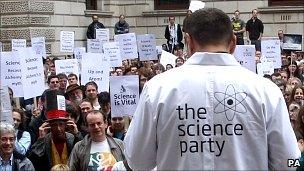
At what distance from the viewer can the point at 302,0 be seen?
27.7 m

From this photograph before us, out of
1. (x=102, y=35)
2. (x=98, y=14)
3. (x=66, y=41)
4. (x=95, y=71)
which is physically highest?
(x=98, y=14)

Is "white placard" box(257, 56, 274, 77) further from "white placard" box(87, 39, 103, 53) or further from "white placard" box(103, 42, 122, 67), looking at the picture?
"white placard" box(87, 39, 103, 53)

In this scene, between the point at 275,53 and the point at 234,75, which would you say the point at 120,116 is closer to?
the point at 234,75

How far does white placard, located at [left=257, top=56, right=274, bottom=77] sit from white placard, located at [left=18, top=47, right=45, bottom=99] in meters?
4.78

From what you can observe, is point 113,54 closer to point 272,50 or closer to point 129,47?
point 129,47

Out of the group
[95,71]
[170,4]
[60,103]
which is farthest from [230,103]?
[170,4]

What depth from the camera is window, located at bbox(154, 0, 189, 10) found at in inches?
1130

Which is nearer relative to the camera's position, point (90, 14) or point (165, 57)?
point (165, 57)

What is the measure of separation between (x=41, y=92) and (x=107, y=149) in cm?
433

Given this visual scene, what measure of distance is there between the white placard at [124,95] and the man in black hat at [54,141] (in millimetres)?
680

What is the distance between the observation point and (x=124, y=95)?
8766mm

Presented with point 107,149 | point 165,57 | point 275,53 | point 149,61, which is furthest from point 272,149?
point 149,61

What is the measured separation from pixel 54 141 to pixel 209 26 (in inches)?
180

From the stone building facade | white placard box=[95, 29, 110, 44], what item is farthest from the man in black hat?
the stone building facade
